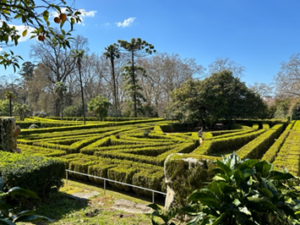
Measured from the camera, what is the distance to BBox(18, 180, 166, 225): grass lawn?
14.5 feet

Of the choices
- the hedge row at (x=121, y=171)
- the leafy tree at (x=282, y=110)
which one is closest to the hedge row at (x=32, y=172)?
the hedge row at (x=121, y=171)

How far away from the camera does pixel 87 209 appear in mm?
5016

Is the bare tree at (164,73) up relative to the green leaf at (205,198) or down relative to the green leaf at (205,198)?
up

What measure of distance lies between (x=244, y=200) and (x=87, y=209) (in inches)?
177

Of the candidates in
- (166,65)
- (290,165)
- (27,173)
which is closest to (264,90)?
(166,65)

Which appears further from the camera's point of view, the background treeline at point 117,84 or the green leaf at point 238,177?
the background treeline at point 117,84

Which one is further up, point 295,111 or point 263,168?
point 295,111

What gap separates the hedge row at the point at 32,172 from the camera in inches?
191

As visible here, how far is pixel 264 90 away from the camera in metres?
39.8

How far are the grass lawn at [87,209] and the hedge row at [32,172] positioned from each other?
445mm

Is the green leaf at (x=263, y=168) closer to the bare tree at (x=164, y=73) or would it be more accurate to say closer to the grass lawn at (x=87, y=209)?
the grass lawn at (x=87, y=209)

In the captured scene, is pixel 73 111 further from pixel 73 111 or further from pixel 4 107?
pixel 4 107

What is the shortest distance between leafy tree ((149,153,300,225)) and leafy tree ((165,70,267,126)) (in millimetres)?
17258

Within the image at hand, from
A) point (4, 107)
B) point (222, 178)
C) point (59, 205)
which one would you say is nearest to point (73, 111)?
point (4, 107)
